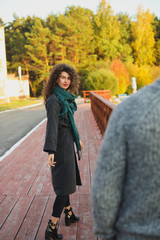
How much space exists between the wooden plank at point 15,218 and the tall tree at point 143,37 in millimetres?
52335

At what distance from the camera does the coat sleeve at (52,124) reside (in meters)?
2.25

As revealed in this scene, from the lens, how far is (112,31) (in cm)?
5188

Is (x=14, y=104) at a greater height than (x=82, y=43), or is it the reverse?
(x=82, y=43)

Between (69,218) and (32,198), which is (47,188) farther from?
(69,218)

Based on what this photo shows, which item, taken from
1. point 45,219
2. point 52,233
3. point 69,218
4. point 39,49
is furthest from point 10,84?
point 52,233

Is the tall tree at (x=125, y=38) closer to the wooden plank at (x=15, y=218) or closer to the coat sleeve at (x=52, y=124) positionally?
the wooden plank at (x=15, y=218)

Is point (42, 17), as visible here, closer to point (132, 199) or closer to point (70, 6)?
point (70, 6)

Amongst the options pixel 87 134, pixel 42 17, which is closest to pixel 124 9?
pixel 42 17

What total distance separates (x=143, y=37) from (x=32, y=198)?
177ft

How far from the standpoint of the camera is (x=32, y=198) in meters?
3.34

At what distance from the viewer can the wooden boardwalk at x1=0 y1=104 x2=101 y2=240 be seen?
8.46 ft

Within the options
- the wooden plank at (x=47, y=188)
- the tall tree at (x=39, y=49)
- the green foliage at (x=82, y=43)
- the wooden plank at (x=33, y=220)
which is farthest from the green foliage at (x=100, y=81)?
the wooden plank at (x=33, y=220)

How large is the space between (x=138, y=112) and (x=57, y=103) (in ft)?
5.19

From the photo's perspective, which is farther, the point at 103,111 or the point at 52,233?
the point at 103,111
